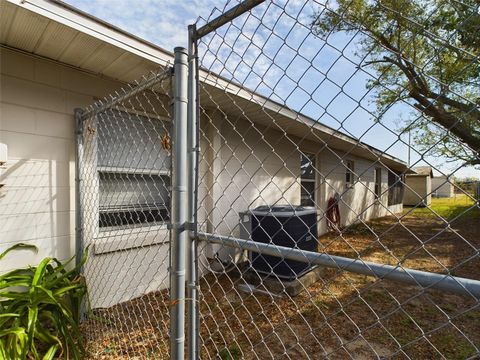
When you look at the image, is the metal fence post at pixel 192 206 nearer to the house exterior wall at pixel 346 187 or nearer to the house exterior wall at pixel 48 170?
the house exterior wall at pixel 48 170

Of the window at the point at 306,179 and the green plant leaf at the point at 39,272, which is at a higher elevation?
the window at the point at 306,179

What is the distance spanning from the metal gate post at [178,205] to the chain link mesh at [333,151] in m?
0.12

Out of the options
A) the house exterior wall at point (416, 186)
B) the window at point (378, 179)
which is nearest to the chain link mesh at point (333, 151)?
the window at point (378, 179)

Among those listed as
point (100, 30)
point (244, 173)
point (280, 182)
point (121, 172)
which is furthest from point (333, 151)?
point (280, 182)

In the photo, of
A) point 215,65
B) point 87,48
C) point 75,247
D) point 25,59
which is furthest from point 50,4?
point 75,247

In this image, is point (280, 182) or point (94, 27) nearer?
point (94, 27)

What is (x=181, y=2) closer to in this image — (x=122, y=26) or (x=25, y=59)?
(x=122, y=26)

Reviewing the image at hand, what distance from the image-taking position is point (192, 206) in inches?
51.8

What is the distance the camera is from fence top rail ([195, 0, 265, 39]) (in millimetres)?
1122

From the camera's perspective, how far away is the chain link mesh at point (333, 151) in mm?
859

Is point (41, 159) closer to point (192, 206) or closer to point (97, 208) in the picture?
point (97, 208)

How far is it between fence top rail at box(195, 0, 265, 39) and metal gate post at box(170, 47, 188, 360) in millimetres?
120

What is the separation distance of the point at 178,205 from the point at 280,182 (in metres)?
5.37

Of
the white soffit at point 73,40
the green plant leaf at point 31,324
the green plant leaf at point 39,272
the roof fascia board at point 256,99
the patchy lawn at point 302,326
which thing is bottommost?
the patchy lawn at point 302,326
